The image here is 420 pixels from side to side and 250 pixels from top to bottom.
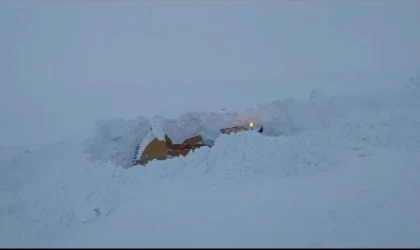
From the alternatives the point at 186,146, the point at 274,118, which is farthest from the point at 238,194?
the point at 274,118

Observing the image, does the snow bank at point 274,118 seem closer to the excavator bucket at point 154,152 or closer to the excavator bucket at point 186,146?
the excavator bucket at point 186,146

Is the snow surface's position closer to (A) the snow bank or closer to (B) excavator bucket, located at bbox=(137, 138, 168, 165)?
(A) the snow bank

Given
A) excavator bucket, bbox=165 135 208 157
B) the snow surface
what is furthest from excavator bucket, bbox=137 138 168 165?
the snow surface

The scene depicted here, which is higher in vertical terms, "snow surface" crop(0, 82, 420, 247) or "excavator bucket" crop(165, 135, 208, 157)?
"excavator bucket" crop(165, 135, 208, 157)

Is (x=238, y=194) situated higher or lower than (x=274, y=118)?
lower

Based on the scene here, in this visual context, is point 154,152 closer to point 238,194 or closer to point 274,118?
point 238,194

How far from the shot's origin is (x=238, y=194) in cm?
757

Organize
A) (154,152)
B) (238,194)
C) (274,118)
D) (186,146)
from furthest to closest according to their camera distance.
A: (274,118) → (186,146) → (154,152) → (238,194)

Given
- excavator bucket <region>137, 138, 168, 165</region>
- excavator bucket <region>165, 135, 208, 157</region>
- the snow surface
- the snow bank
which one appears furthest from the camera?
the snow bank

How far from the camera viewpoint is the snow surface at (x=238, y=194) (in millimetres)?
6211

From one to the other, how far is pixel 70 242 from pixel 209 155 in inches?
138

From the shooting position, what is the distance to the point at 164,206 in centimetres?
728

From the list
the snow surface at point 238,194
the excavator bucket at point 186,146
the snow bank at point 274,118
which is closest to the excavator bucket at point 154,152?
the excavator bucket at point 186,146

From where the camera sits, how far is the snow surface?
6211 mm
